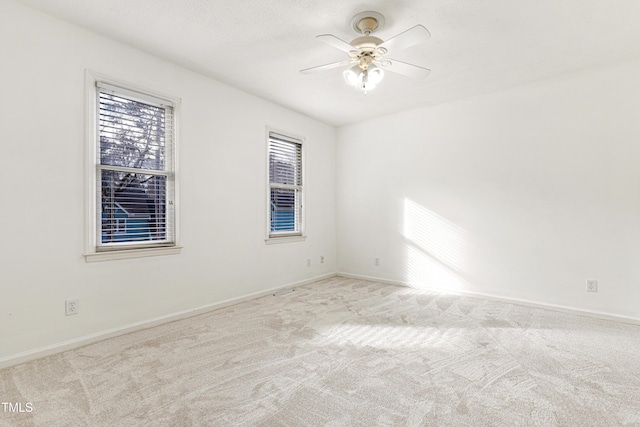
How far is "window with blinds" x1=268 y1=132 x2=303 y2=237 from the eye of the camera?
439cm

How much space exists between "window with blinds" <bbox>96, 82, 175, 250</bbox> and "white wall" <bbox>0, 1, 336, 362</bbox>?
14 centimetres

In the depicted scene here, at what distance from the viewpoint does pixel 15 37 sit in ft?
7.41

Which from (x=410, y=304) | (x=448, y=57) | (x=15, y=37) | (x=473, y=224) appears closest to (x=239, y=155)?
(x=15, y=37)

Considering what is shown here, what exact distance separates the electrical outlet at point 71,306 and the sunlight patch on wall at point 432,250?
390 cm

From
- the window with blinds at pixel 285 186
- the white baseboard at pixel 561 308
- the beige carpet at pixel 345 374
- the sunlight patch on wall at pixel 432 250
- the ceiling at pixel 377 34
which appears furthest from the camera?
the window with blinds at pixel 285 186

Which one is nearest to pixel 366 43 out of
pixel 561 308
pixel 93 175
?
pixel 93 175

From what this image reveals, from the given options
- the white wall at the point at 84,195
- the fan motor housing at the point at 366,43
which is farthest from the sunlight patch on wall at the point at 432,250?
the fan motor housing at the point at 366,43

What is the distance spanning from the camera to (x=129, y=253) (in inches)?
111

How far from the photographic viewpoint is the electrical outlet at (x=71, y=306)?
8.13 ft

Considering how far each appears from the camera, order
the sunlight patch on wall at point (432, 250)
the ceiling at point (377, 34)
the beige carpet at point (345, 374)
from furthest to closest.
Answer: the sunlight patch on wall at point (432, 250)
the ceiling at point (377, 34)
the beige carpet at point (345, 374)

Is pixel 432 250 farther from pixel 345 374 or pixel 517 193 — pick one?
pixel 345 374

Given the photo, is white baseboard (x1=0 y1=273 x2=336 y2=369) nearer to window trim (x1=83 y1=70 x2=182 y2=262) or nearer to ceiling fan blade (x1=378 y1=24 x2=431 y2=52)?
window trim (x1=83 y1=70 x2=182 y2=262)

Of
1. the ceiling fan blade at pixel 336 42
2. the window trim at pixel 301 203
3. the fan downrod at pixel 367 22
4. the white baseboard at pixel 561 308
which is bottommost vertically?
the white baseboard at pixel 561 308

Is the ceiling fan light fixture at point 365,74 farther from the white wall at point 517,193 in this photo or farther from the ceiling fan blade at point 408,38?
the white wall at point 517,193
